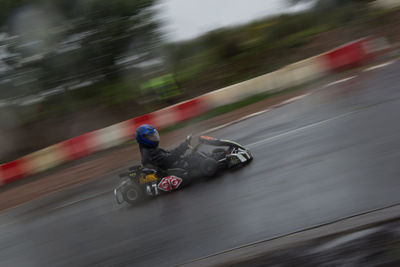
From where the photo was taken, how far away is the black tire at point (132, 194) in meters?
7.78

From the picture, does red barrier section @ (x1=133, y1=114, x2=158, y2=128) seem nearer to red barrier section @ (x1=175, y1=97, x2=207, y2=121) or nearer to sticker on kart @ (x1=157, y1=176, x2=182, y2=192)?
red barrier section @ (x1=175, y1=97, x2=207, y2=121)

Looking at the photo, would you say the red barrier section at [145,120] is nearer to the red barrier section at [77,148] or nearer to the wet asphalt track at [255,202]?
the red barrier section at [77,148]

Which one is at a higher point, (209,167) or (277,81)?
(277,81)

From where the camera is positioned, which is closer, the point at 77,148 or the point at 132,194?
the point at 132,194

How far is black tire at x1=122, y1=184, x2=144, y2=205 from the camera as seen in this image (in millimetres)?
7781

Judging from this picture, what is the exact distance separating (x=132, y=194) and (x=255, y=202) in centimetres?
261

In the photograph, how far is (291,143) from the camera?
820 centimetres

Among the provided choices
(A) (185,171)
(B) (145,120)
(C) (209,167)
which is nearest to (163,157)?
(A) (185,171)

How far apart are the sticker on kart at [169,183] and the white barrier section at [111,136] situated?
621 cm

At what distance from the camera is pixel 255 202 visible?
6168 mm

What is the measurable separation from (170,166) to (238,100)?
22.1 feet

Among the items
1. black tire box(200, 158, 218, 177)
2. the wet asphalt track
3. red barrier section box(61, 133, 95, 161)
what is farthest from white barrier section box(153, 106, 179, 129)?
black tire box(200, 158, 218, 177)

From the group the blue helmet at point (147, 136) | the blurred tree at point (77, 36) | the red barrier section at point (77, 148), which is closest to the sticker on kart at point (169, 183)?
the blue helmet at point (147, 136)

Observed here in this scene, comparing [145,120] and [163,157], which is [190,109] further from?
[163,157]
